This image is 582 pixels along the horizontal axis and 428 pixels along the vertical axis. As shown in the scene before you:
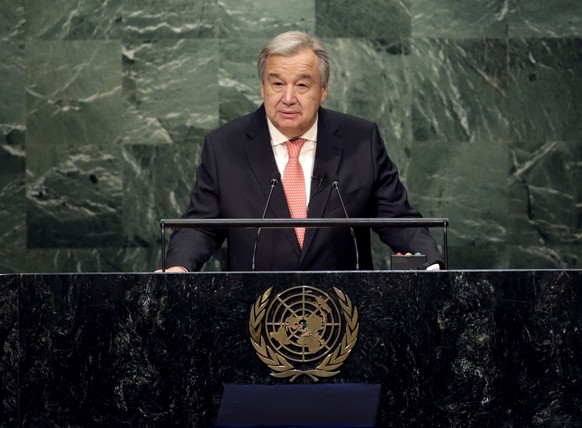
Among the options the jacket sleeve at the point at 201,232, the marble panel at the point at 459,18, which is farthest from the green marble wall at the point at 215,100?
the jacket sleeve at the point at 201,232

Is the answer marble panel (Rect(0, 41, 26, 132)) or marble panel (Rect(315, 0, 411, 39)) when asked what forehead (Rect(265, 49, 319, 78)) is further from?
marble panel (Rect(0, 41, 26, 132))

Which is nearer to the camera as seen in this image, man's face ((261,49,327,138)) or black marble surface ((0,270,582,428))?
black marble surface ((0,270,582,428))

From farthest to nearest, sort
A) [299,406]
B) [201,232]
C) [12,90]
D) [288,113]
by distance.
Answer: [12,90]
[288,113]
[201,232]
[299,406]

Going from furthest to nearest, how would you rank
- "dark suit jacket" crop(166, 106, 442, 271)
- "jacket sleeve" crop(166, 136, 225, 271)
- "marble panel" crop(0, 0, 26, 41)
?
"marble panel" crop(0, 0, 26, 41)
"dark suit jacket" crop(166, 106, 442, 271)
"jacket sleeve" crop(166, 136, 225, 271)

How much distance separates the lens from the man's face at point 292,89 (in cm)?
418

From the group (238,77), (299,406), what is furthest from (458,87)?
(299,406)

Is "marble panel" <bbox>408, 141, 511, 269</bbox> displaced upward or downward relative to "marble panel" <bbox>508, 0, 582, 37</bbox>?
downward

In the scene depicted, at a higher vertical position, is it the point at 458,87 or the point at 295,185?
the point at 458,87

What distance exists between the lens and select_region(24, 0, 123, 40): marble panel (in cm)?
626

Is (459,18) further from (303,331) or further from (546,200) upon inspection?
(303,331)

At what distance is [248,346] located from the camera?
9.11ft

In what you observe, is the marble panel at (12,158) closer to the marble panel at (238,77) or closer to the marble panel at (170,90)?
the marble panel at (170,90)

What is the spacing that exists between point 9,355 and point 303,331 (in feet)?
2.43

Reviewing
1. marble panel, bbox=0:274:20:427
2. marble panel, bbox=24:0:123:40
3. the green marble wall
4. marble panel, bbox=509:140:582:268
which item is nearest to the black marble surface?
marble panel, bbox=0:274:20:427
